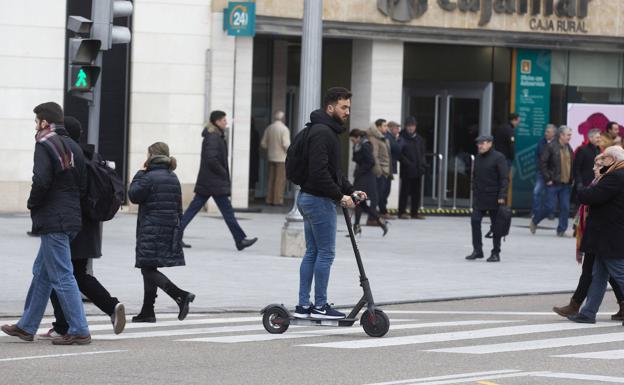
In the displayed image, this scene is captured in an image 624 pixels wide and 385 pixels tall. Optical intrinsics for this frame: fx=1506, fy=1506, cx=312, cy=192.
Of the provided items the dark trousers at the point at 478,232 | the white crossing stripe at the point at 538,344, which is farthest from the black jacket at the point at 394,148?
the white crossing stripe at the point at 538,344

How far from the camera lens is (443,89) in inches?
1179

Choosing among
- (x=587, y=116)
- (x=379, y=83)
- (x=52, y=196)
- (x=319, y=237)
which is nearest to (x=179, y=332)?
(x=319, y=237)

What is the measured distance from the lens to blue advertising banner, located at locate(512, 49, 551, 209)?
97.4 ft

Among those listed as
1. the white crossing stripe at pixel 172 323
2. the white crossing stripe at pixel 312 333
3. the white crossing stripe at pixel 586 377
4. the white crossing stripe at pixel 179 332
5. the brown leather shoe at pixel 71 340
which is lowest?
the white crossing stripe at pixel 172 323

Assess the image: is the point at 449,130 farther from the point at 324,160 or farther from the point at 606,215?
the point at 324,160

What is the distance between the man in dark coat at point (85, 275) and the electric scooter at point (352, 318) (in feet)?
3.67

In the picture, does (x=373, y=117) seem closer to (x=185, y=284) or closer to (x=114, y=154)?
(x=114, y=154)

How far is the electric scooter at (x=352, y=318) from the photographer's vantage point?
11.1m

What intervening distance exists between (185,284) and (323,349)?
510 centimetres

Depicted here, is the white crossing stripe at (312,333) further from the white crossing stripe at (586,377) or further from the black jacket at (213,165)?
the black jacket at (213,165)

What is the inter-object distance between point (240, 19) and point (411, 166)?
13.2 feet

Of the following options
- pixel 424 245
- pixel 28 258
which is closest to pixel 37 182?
pixel 28 258

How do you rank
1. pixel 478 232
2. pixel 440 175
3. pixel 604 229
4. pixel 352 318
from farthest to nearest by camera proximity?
pixel 440 175 → pixel 478 232 → pixel 604 229 → pixel 352 318

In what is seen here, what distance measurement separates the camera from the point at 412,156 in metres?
27.3
